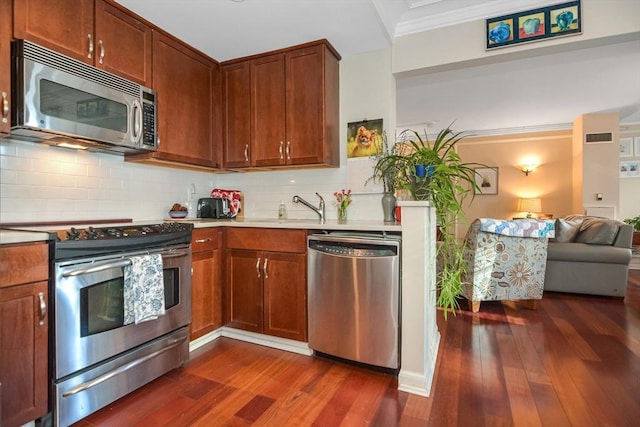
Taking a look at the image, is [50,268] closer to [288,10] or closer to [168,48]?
[168,48]

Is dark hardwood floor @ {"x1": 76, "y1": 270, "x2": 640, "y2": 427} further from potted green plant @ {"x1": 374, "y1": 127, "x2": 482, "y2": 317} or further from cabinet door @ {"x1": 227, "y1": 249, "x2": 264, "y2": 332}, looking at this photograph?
potted green plant @ {"x1": 374, "y1": 127, "x2": 482, "y2": 317}

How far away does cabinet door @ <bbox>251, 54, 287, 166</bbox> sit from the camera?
2689mm

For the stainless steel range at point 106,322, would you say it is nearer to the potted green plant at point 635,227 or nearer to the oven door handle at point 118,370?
the oven door handle at point 118,370

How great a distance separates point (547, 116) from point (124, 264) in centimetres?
663

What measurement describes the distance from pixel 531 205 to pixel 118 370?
6.81 meters

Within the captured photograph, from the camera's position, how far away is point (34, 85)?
1603mm

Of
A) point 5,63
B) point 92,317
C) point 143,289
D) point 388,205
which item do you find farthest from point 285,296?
point 5,63

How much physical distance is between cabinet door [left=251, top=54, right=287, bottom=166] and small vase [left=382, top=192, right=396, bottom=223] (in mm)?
892

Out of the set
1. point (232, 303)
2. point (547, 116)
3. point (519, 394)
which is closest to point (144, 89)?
point (232, 303)

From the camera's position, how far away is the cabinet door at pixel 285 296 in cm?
225

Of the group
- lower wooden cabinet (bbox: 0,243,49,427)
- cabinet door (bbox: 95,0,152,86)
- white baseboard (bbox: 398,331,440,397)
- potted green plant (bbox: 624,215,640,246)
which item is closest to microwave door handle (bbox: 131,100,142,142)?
cabinet door (bbox: 95,0,152,86)

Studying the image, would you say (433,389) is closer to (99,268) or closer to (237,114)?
(99,268)

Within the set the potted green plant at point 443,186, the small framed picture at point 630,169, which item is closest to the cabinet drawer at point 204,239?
the potted green plant at point 443,186

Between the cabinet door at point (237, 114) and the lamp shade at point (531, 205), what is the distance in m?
5.67
